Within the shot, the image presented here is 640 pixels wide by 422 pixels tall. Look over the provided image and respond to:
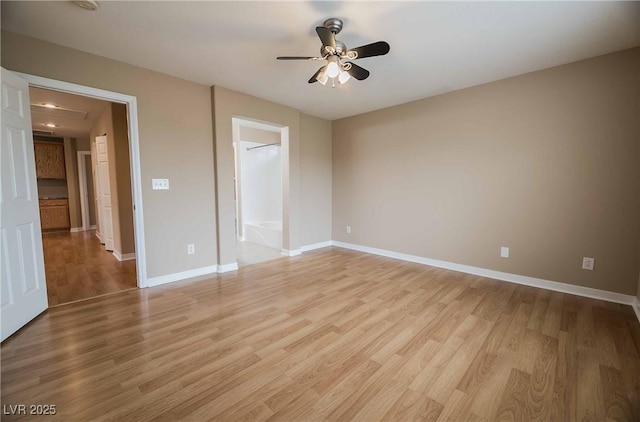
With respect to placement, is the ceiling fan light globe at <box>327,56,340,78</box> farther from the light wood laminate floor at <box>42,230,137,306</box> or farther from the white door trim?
the white door trim

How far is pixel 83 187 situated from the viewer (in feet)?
21.9

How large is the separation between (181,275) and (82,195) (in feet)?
18.6

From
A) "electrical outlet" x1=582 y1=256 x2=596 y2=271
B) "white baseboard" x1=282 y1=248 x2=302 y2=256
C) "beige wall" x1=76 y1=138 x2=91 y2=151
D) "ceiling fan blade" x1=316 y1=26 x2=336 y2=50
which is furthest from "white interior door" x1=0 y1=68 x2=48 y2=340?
"beige wall" x1=76 y1=138 x2=91 y2=151

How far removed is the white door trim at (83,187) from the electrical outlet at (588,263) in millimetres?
9682

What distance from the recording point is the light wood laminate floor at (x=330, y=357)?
1382 millimetres

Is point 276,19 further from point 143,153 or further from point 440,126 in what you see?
point 440,126

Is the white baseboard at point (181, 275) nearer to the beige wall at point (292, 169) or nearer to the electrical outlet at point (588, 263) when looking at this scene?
the beige wall at point (292, 169)

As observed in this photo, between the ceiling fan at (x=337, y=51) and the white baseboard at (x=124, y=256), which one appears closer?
the ceiling fan at (x=337, y=51)

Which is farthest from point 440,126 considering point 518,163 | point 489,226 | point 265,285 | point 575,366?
point 265,285

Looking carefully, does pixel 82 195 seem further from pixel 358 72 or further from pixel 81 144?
pixel 358 72

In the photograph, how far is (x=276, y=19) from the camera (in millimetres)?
1992

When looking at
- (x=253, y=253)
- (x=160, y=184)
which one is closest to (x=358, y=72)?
(x=160, y=184)

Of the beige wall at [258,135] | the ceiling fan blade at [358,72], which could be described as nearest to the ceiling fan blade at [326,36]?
the ceiling fan blade at [358,72]

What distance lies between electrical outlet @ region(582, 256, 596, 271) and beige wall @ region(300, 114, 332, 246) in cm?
356
